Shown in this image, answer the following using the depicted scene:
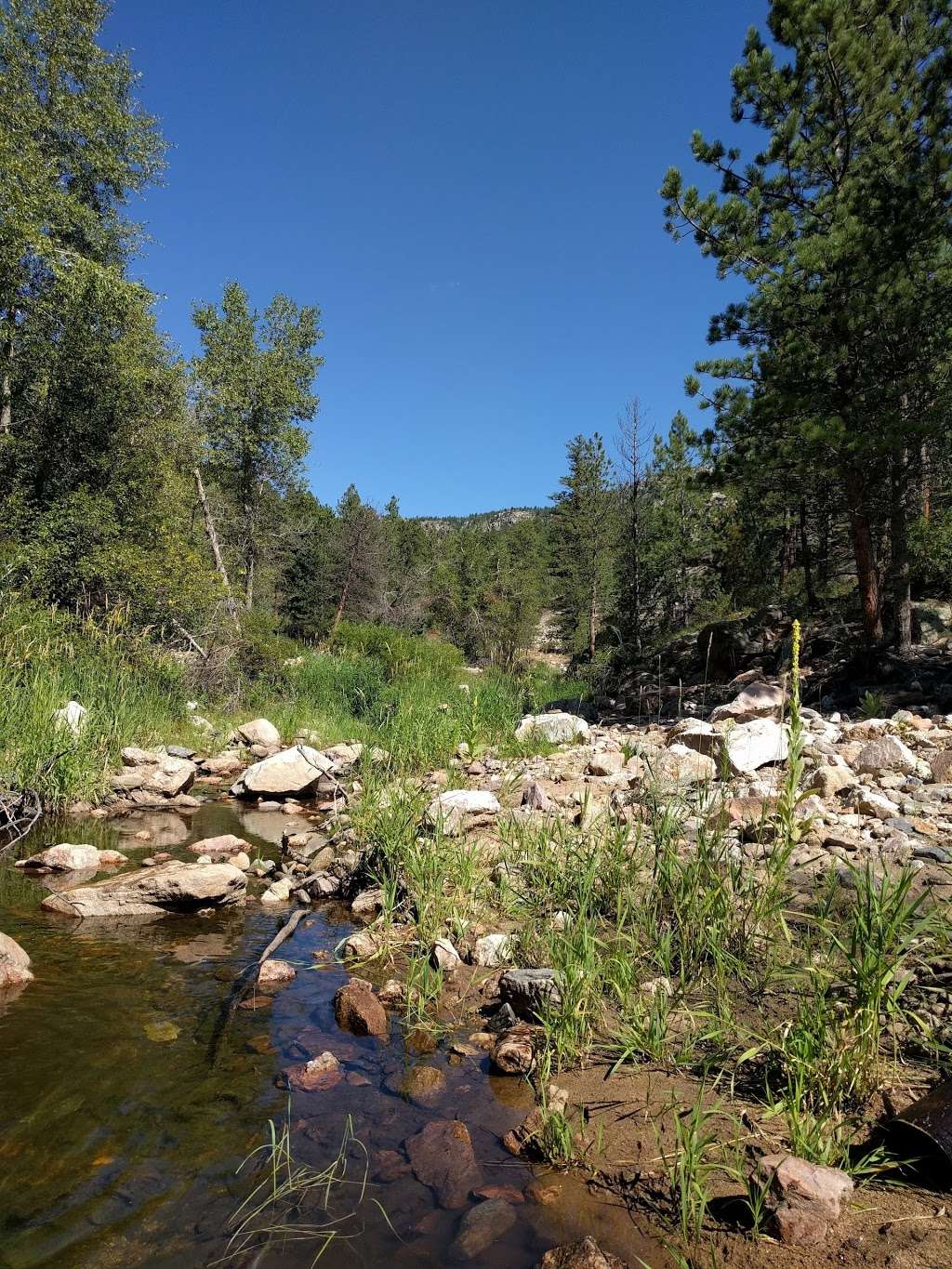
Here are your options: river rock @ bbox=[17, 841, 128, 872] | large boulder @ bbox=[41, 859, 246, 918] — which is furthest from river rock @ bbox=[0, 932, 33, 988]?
river rock @ bbox=[17, 841, 128, 872]

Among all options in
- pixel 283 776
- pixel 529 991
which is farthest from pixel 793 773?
pixel 283 776

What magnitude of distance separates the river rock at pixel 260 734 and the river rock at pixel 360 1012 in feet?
28.2

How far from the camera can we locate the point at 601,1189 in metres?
2.21

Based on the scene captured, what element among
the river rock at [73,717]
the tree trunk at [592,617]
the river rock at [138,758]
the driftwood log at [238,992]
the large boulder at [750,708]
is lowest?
the driftwood log at [238,992]

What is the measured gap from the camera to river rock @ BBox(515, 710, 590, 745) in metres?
9.63

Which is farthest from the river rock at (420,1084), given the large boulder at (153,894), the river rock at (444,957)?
the large boulder at (153,894)

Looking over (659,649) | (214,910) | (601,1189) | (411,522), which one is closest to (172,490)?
(659,649)

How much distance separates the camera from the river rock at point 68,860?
5591mm

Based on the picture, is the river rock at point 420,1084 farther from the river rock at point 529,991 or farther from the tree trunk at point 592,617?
the tree trunk at point 592,617

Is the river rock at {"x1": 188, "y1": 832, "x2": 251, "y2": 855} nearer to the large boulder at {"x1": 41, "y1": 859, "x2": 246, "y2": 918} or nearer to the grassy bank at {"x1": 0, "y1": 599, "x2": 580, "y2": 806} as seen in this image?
the large boulder at {"x1": 41, "y1": 859, "x2": 246, "y2": 918}

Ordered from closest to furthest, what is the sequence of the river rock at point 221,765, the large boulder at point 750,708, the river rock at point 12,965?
the river rock at point 12,965 → the large boulder at point 750,708 → the river rock at point 221,765

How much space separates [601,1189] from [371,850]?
326 centimetres

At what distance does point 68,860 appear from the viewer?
562cm

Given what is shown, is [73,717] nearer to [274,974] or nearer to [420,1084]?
[274,974]
